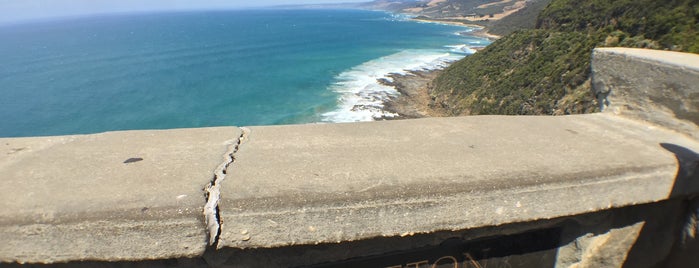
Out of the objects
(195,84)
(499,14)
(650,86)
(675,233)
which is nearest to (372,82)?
(195,84)

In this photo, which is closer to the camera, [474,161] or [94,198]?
[94,198]

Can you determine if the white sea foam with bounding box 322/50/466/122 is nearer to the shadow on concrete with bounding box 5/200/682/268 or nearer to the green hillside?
the green hillside

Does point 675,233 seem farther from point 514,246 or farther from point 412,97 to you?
point 412,97

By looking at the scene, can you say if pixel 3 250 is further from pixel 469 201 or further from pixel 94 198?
pixel 469 201

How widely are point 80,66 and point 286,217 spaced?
71.2 meters

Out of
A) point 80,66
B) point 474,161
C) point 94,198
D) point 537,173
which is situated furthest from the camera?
point 80,66

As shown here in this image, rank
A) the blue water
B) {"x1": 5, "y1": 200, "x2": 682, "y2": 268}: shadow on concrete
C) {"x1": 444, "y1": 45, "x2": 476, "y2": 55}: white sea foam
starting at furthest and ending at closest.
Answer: {"x1": 444, "y1": 45, "x2": 476, "y2": 55}: white sea foam
the blue water
{"x1": 5, "y1": 200, "x2": 682, "y2": 268}: shadow on concrete

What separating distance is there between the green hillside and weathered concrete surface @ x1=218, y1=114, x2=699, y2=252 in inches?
479

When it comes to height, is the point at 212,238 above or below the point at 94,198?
below

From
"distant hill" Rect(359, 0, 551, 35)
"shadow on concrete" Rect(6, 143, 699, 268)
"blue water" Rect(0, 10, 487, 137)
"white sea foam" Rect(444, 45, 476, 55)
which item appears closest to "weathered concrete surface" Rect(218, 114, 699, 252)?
"shadow on concrete" Rect(6, 143, 699, 268)

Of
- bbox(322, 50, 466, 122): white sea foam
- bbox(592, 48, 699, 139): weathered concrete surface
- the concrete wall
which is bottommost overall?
bbox(322, 50, 466, 122): white sea foam

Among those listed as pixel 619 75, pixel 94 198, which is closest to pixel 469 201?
pixel 94 198

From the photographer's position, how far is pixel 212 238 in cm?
131

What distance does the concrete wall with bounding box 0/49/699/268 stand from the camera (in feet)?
4.21
